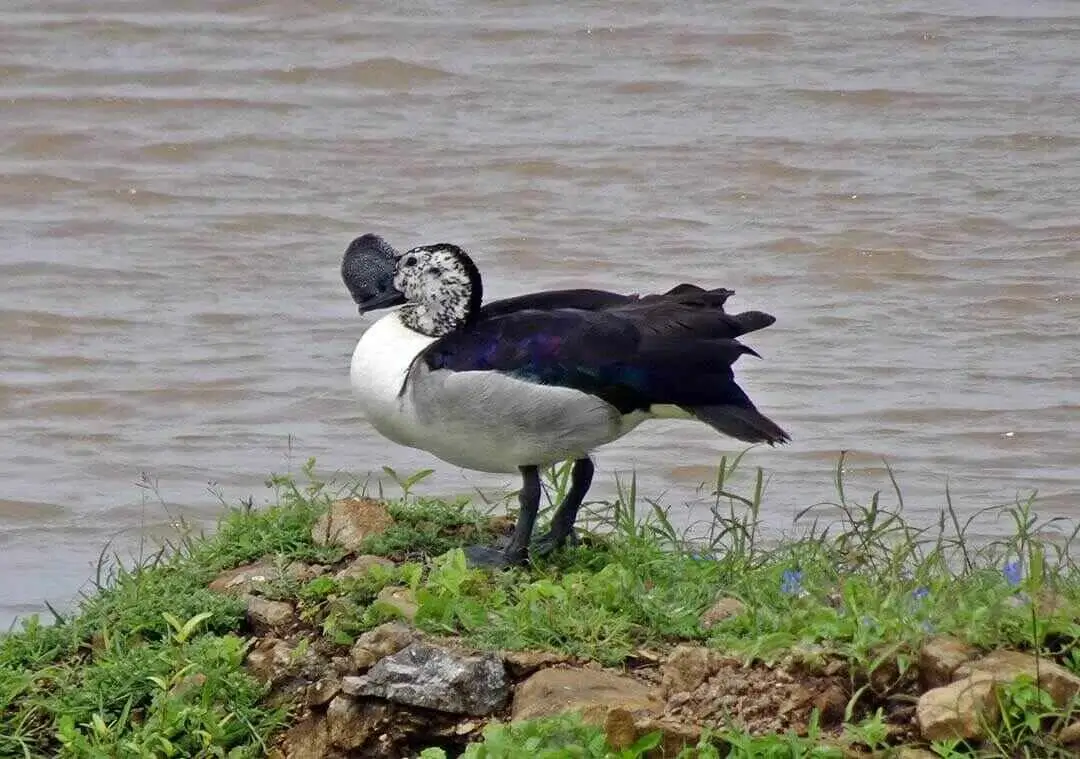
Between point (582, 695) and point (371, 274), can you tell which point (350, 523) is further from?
point (582, 695)

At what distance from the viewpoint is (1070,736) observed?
4438 mm

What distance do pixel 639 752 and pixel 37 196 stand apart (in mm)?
8011

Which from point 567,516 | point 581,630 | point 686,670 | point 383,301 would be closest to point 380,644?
point 581,630

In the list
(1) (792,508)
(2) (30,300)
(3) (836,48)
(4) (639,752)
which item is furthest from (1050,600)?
(3) (836,48)

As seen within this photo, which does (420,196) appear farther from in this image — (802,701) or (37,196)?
(802,701)

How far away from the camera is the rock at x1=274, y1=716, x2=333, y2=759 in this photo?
4.93 meters

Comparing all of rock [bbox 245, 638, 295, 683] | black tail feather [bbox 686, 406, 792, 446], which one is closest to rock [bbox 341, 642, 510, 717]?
rock [bbox 245, 638, 295, 683]

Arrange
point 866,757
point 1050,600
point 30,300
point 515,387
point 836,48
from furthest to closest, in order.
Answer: point 836,48, point 30,300, point 515,387, point 1050,600, point 866,757

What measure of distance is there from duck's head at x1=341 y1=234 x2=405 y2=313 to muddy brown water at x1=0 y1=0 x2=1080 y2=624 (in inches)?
43.1

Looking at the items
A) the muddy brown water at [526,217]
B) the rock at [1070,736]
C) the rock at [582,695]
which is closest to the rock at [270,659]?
the rock at [582,695]

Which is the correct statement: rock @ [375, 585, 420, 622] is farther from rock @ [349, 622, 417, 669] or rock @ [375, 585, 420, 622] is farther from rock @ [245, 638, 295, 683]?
rock @ [245, 638, 295, 683]

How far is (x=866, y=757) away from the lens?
14.6 ft

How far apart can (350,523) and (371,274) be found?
32.7 inches

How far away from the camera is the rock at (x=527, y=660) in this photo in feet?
15.9
